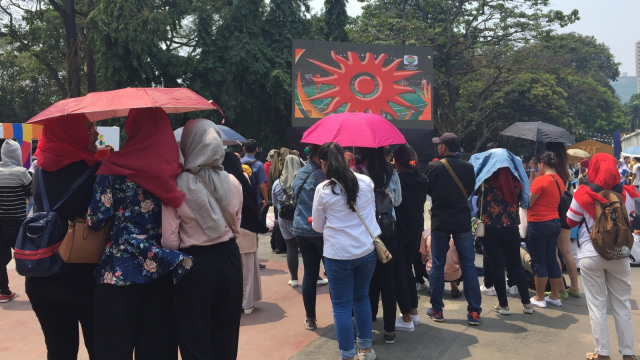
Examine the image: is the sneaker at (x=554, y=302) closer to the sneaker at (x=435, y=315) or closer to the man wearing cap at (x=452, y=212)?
the man wearing cap at (x=452, y=212)

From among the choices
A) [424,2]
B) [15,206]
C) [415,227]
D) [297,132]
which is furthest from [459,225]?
[424,2]

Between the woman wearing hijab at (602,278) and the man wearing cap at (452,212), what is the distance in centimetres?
109

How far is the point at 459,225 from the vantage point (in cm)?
497

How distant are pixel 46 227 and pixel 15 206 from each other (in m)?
3.36

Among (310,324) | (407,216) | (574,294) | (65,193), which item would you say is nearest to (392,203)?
(407,216)

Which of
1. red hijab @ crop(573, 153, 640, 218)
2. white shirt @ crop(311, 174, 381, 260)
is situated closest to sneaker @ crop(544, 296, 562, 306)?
red hijab @ crop(573, 153, 640, 218)

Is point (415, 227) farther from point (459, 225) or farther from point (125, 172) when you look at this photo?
point (125, 172)

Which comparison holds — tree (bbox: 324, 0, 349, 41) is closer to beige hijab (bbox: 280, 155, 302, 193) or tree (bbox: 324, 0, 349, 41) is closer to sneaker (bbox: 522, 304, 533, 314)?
beige hijab (bbox: 280, 155, 302, 193)

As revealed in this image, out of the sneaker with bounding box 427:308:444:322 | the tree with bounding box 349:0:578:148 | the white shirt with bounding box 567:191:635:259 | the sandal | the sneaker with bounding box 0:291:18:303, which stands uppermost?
the tree with bounding box 349:0:578:148

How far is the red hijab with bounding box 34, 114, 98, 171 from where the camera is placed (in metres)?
2.71

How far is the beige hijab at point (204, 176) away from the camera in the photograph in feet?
8.89

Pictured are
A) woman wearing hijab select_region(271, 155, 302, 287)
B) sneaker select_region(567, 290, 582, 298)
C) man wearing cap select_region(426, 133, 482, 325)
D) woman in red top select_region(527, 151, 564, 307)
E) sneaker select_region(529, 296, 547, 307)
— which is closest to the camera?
man wearing cap select_region(426, 133, 482, 325)

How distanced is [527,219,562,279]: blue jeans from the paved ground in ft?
1.50

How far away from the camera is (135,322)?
8.84 ft
